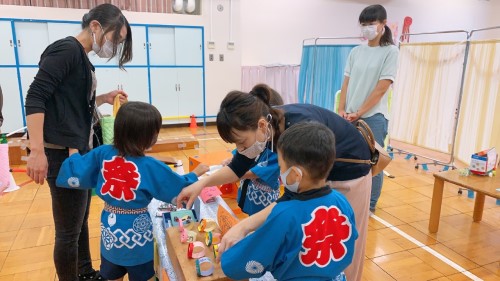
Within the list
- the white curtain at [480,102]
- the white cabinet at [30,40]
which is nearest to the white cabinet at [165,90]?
the white cabinet at [30,40]

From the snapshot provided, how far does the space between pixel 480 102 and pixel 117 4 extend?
17.4ft

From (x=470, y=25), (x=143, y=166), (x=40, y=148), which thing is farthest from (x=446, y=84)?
(x=470, y=25)

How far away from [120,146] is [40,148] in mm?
316

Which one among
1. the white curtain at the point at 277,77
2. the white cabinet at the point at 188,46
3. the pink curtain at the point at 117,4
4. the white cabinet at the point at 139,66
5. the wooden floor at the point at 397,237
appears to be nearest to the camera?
the wooden floor at the point at 397,237

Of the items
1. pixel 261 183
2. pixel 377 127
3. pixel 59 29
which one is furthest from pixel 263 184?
pixel 59 29

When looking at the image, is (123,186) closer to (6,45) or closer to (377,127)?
(377,127)

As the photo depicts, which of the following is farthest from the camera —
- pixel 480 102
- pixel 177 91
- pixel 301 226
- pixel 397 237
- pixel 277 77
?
pixel 277 77

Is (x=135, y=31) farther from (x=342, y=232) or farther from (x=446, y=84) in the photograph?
(x=342, y=232)

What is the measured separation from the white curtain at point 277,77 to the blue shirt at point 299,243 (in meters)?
5.79

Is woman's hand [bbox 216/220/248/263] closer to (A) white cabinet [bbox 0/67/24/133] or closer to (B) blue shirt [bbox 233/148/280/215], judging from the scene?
(B) blue shirt [bbox 233/148/280/215]

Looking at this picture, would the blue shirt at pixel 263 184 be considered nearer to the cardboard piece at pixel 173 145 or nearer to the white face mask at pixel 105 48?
the white face mask at pixel 105 48

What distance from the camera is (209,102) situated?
658cm

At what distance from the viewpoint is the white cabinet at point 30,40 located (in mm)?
5199

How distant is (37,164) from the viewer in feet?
4.66
